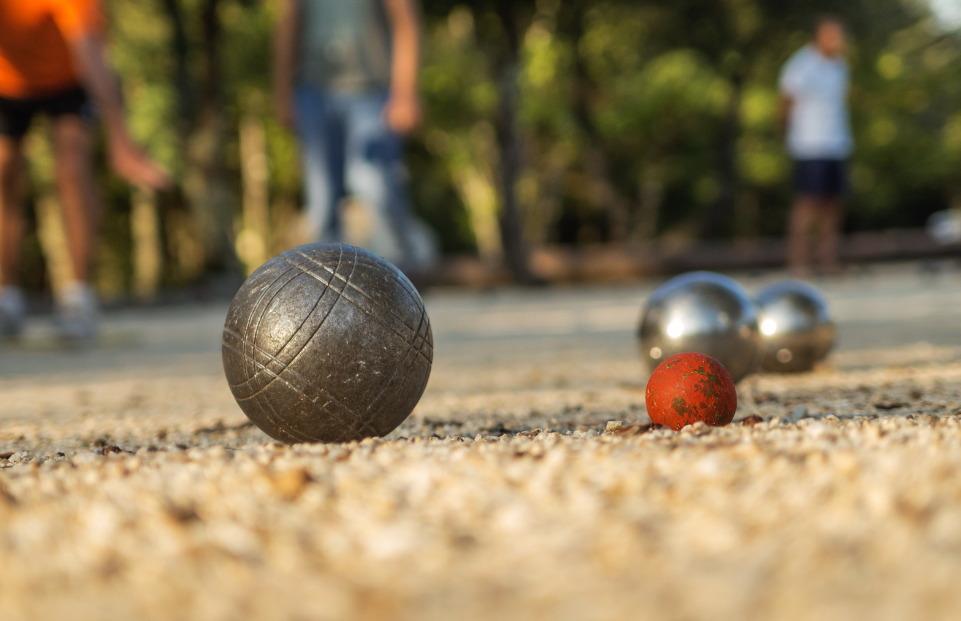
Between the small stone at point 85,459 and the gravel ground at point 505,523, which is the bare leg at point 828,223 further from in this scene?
the small stone at point 85,459

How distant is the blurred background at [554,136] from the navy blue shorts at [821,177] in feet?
16.9

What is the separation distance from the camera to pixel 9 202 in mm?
6430

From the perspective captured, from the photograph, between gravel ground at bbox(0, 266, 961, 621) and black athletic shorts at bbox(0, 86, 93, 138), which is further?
black athletic shorts at bbox(0, 86, 93, 138)

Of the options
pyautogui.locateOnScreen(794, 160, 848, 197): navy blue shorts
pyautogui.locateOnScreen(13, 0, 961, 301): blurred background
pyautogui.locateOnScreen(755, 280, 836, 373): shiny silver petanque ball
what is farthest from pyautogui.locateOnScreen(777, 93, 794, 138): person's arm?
pyautogui.locateOnScreen(755, 280, 836, 373): shiny silver petanque ball

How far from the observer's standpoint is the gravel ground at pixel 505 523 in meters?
→ 1.26

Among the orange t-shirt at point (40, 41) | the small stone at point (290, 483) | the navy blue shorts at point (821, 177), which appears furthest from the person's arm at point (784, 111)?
the small stone at point (290, 483)

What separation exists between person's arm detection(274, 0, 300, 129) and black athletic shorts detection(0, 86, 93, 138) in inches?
58.8

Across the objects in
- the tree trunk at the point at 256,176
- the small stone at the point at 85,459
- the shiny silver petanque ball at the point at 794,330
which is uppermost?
the small stone at the point at 85,459

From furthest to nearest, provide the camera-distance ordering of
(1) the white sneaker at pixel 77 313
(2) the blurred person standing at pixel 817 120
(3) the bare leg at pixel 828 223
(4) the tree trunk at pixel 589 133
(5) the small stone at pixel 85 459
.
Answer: (4) the tree trunk at pixel 589 133 → (3) the bare leg at pixel 828 223 → (2) the blurred person standing at pixel 817 120 → (1) the white sneaker at pixel 77 313 → (5) the small stone at pixel 85 459

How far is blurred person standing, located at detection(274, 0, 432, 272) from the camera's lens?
700 centimetres

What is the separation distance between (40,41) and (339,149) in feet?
7.46

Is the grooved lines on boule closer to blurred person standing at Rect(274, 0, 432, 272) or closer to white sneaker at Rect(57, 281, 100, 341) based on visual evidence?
white sneaker at Rect(57, 281, 100, 341)

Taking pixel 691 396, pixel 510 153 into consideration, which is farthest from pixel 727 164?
pixel 691 396

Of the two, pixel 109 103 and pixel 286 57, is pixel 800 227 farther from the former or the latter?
pixel 109 103
